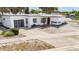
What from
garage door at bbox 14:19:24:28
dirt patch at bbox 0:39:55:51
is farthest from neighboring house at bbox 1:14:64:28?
dirt patch at bbox 0:39:55:51

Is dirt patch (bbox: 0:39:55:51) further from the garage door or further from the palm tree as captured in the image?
the palm tree

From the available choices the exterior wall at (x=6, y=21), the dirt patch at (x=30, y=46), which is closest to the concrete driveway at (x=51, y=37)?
the dirt patch at (x=30, y=46)

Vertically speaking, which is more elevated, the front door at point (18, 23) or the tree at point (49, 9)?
the tree at point (49, 9)

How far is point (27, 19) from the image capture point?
3.02 meters

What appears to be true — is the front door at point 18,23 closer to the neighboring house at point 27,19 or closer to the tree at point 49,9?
the neighboring house at point 27,19

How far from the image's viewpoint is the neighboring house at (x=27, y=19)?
2998mm

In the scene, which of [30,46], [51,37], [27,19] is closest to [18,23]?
[27,19]

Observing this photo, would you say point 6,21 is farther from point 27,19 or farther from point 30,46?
point 30,46

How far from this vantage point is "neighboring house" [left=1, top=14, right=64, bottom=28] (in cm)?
300
